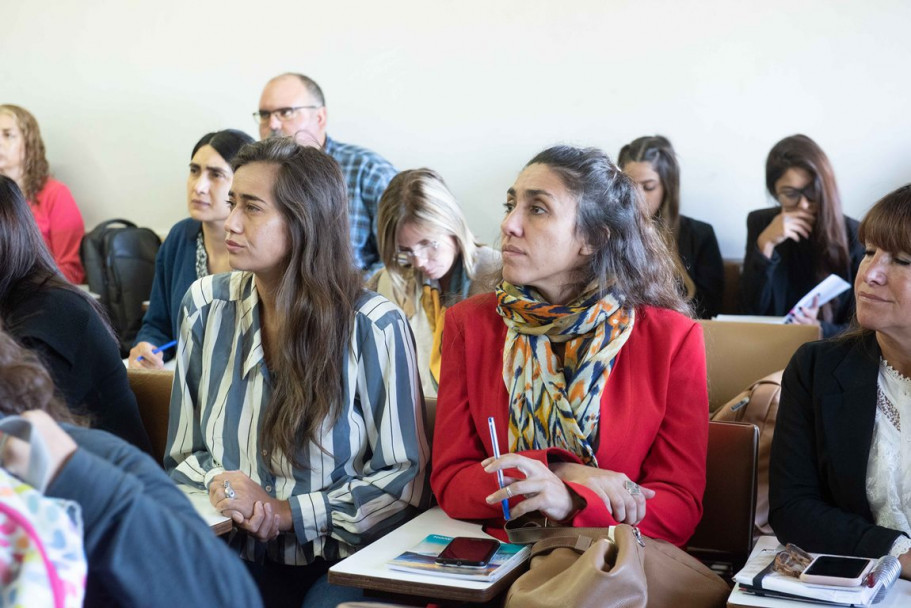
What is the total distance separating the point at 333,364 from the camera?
2.33m

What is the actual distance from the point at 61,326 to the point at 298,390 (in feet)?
2.10

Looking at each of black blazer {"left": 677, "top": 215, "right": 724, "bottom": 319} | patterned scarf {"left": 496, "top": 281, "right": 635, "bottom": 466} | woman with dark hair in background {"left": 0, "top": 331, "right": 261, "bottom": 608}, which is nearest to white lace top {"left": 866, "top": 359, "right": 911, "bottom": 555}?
patterned scarf {"left": 496, "top": 281, "right": 635, "bottom": 466}

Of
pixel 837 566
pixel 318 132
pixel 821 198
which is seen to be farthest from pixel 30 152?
pixel 837 566

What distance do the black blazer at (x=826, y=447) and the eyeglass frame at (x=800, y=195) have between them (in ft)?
7.67

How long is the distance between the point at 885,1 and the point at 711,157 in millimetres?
967

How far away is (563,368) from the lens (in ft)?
7.34

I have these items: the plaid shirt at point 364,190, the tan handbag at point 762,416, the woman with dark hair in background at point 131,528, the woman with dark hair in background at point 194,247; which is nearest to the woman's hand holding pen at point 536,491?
the tan handbag at point 762,416

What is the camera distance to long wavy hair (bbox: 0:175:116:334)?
8.20ft

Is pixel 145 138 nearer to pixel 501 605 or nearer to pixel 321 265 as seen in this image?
pixel 321 265

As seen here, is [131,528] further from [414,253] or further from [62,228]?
[62,228]

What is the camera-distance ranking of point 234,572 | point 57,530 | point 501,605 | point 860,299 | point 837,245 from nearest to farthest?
1. point 57,530
2. point 234,572
3. point 501,605
4. point 860,299
5. point 837,245

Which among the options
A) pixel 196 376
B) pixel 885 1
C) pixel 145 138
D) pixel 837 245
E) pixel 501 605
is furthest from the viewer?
pixel 145 138

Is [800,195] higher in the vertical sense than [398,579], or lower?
higher

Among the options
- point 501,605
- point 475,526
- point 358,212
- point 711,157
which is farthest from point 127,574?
point 711,157
